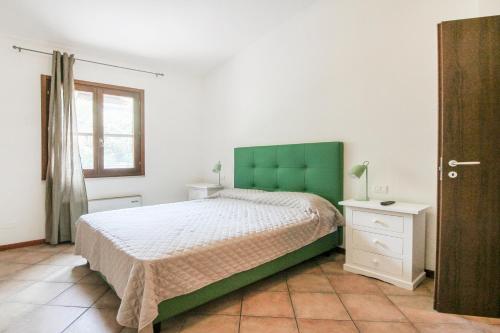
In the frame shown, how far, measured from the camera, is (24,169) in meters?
3.10

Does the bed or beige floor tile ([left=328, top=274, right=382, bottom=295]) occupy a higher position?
the bed

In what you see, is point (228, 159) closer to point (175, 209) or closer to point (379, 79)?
point (175, 209)

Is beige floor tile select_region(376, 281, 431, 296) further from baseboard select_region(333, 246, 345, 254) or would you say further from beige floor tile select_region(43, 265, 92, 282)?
beige floor tile select_region(43, 265, 92, 282)

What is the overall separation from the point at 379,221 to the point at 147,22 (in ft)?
10.0

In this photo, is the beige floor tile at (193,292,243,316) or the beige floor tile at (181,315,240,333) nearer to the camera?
the beige floor tile at (181,315,240,333)

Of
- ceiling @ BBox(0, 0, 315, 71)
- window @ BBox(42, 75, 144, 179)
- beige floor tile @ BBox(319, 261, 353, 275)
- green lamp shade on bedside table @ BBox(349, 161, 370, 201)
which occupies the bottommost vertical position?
beige floor tile @ BBox(319, 261, 353, 275)

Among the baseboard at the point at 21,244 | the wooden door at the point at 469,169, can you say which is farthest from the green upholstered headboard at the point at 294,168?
the baseboard at the point at 21,244

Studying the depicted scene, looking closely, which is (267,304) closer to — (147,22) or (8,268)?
(8,268)

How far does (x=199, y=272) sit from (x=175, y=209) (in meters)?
1.18

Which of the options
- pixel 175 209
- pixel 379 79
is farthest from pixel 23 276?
pixel 379 79

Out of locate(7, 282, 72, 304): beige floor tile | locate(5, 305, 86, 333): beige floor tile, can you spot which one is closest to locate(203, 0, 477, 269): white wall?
locate(5, 305, 86, 333): beige floor tile

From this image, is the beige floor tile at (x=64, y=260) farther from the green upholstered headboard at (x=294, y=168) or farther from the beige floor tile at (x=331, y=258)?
the beige floor tile at (x=331, y=258)

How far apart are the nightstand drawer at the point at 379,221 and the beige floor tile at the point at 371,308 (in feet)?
1.70

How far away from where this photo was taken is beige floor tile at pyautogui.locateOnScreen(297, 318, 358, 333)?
5.04ft
